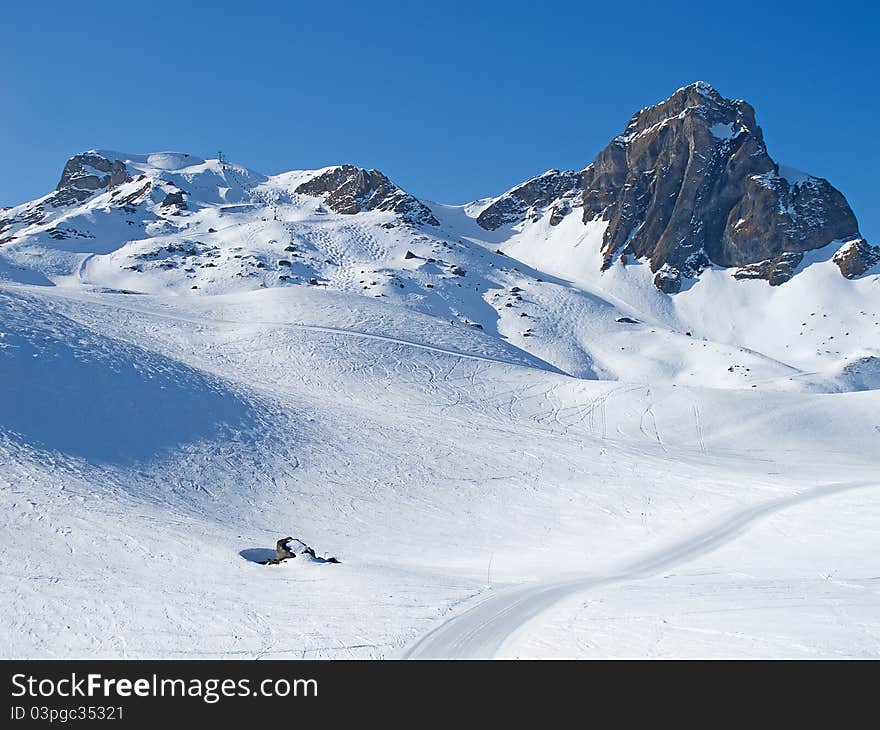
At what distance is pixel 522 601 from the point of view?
16.1 meters

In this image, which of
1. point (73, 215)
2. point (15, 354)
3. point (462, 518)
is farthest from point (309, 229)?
point (462, 518)

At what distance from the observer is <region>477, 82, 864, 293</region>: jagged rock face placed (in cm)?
11719

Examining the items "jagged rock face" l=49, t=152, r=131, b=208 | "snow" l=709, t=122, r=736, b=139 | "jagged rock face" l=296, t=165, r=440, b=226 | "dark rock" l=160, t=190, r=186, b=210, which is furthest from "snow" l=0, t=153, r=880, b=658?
"jagged rock face" l=49, t=152, r=131, b=208

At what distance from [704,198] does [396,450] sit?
113232 mm

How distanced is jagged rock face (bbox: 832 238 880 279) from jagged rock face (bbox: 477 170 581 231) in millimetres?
64569

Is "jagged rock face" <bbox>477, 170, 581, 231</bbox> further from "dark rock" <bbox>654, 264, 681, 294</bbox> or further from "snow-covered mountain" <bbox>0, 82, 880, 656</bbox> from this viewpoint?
"snow-covered mountain" <bbox>0, 82, 880, 656</bbox>

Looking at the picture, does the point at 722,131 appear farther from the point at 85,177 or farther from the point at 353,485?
the point at 85,177

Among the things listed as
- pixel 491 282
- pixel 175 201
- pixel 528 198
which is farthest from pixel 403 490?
pixel 528 198

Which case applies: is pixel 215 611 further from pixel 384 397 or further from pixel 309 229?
pixel 309 229

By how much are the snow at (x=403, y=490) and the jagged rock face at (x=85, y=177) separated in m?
98.4

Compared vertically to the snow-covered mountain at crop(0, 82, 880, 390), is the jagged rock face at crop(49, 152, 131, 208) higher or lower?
higher
